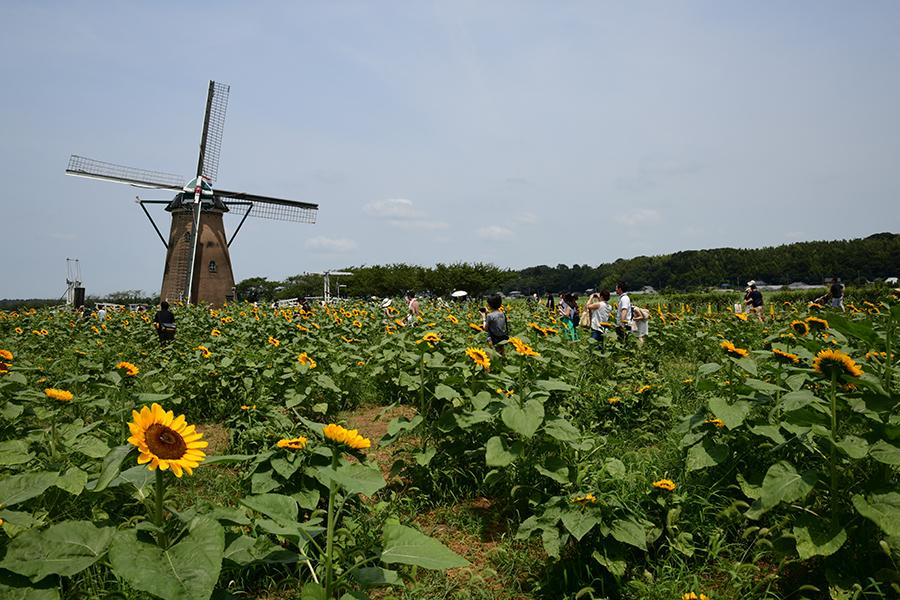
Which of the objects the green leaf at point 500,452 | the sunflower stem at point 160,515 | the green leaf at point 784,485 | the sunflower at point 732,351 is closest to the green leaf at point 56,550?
the sunflower stem at point 160,515

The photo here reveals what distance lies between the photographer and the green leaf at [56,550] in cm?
115

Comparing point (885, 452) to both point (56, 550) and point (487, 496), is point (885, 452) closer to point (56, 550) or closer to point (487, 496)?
point (487, 496)

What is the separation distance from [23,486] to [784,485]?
8.97 ft

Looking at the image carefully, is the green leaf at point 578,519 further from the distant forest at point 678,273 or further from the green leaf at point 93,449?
the distant forest at point 678,273

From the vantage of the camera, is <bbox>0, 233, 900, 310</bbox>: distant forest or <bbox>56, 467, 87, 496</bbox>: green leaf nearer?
<bbox>56, 467, 87, 496</bbox>: green leaf

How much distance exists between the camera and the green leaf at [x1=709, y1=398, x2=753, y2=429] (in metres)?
2.31

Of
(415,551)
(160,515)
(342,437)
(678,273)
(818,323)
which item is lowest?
(415,551)

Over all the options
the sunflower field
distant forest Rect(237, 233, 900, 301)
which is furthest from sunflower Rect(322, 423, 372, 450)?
distant forest Rect(237, 233, 900, 301)

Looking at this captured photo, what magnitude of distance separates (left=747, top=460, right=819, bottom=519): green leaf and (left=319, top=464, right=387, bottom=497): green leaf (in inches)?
61.9

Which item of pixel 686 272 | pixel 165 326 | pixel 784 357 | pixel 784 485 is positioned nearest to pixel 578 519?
pixel 784 485

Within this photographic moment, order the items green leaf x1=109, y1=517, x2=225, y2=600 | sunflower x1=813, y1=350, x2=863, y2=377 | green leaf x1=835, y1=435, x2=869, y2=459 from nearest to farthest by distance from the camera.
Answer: green leaf x1=109, y1=517, x2=225, y2=600 → green leaf x1=835, y1=435, x2=869, y2=459 → sunflower x1=813, y1=350, x2=863, y2=377

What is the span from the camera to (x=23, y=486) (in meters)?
1.48

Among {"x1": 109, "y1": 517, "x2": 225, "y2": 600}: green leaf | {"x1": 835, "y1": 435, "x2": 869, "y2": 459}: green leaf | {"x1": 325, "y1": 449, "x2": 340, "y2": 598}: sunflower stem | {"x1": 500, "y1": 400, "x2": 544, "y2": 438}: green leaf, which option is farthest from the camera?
{"x1": 500, "y1": 400, "x2": 544, "y2": 438}: green leaf

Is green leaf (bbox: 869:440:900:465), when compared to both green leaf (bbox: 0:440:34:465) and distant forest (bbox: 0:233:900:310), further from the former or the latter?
distant forest (bbox: 0:233:900:310)
